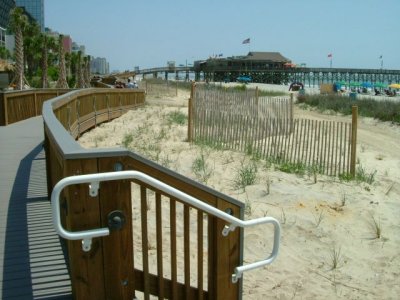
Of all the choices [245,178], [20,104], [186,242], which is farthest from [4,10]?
[186,242]

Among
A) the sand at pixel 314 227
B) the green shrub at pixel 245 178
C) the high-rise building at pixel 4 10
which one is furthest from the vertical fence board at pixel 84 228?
the high-rise building at pixel 4 10

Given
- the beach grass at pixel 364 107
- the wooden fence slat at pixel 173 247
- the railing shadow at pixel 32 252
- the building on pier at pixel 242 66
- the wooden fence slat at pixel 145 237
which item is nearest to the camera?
the wooden fence slat at pixel 145 237

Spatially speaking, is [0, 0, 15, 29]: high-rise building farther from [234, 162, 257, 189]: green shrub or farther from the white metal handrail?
the white metal handrail

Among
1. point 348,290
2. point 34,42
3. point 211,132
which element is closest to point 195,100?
point 211,132

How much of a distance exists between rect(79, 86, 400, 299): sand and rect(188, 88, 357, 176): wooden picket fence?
0.81m

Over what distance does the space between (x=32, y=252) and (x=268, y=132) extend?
890 cm

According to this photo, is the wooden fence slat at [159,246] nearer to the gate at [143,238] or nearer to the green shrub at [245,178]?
the gate at [143,238]

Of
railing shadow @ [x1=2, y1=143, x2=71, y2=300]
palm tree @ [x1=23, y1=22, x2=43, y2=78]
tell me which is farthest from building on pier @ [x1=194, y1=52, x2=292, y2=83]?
Answer: railing shadow @ [x1=2, y1=143, x2=71, y2=300]

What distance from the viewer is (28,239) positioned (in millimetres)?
4793

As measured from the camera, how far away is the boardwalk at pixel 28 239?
3.74 m

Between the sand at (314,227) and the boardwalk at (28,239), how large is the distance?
6.92 feet

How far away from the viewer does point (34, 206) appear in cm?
587

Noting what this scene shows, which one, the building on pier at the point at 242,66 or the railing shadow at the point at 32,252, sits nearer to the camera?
the railing shadow at the point at 32,252

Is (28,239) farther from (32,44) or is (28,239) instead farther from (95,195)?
(32,44)
